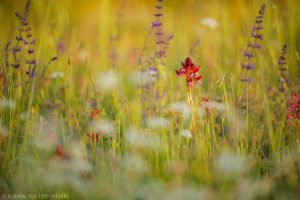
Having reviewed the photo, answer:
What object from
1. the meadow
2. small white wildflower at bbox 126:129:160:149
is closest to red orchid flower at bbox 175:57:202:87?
the meadow

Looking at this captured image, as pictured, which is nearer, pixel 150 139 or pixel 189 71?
pixel 150 139

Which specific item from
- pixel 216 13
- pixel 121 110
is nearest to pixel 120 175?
pixel 121 110

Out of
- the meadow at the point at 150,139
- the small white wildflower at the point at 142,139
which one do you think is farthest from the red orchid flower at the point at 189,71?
the small white wildflower at the point at 142,139

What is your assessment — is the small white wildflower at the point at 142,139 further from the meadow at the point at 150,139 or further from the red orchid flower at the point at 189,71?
the red orchid flower at the point at 189,71

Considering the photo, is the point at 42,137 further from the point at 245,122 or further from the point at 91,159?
the point at 245,122

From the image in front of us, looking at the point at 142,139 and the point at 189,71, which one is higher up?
the point at 189,71

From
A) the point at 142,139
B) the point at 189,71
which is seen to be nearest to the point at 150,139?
the point at 142,139

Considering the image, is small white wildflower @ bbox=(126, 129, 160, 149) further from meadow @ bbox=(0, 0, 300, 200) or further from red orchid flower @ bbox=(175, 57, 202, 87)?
red orchid flower @ bbox=(175, 57, 202, 87)

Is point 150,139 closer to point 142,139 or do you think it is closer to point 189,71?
point 142,139

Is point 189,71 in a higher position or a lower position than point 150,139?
higher

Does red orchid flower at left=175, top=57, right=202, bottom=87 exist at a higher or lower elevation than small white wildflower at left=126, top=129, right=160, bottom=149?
higher

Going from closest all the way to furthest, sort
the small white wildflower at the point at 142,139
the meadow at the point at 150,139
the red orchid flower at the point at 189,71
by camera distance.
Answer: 1. the meadow at the point at 150,139
2. the small white wildflower at the point at 142,139
3. the red orchid flower at the point at 189,71

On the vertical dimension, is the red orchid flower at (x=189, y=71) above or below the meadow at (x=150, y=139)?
above

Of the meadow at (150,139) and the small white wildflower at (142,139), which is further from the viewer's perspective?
the small white wildflower at (142,139)
